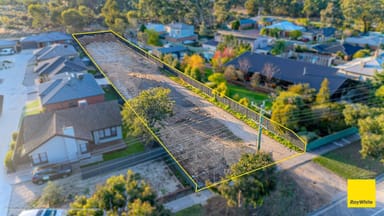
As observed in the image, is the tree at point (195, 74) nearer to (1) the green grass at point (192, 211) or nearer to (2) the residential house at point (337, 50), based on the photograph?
(1) the green grass at point (192, 211)

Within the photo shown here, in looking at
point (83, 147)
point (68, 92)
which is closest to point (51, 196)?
point (83, 147)

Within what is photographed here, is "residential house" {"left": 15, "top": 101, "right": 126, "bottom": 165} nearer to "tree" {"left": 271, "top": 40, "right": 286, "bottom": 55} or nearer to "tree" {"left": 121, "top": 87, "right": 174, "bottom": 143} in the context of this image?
"tree" {"left": 121, "top": 87, "right": 174, "bottom": 143}

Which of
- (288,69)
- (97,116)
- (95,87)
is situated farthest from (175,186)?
(288,69)

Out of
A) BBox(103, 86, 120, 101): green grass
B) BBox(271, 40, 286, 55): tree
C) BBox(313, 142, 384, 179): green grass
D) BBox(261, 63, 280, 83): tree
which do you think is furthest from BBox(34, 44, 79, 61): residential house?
BBox(313, 142, 384, 179): green grass

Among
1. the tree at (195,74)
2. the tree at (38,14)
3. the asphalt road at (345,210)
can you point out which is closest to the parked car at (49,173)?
the asphalt road at (345,210)

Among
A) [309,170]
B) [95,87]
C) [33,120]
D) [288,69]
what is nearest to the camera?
[309,170]

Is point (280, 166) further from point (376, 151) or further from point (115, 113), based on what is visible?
point (115, 113)

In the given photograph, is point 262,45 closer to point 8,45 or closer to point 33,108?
point 33,108
